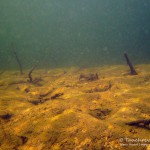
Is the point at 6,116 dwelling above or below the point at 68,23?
below

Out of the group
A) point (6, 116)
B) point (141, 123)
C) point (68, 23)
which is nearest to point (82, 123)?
point (141, 123)

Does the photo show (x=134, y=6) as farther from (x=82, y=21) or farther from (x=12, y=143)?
(x=12, y=143)

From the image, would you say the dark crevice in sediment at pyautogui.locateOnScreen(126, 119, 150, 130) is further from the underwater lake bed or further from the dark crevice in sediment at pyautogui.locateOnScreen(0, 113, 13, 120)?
the dark crevice in sediment at pyautogui.locateOnScreen(0, 113, 13, 120)

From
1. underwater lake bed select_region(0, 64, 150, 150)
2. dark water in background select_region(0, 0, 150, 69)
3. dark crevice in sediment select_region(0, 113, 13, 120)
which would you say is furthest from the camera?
dark water in background select_region(0, 0, 150, 69)

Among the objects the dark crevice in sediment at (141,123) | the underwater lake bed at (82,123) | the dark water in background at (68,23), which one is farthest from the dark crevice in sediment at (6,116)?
the dark water in background at (68,23)

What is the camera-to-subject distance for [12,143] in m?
4.24

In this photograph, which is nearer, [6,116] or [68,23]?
[6,116]

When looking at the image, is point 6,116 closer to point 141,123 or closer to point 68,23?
point 141,123

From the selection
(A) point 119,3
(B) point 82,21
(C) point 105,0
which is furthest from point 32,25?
(A) point 119,3

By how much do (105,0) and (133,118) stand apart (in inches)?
4010

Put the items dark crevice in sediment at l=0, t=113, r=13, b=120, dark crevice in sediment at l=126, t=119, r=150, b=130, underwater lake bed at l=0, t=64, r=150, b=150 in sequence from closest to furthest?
underwater lake bed at l=0, t=64, r=150, b=150, dark crevice in sediment at l=126, t=119, r=150, b=130, dark crevice in sediment at l=0, t=113, r=13, b=120

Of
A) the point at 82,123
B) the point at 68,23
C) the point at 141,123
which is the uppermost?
the point at 68,23

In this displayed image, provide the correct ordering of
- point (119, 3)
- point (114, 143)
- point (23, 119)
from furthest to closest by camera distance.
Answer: point (119, 3) → point (23, 119) → point (114, 143)

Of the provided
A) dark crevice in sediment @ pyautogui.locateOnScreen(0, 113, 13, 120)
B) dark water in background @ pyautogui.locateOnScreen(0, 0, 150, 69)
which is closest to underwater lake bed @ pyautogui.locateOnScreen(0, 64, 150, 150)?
dark crevice in sediment @ pyautogui.locateOnScreen(0, 113, 13, 120)
